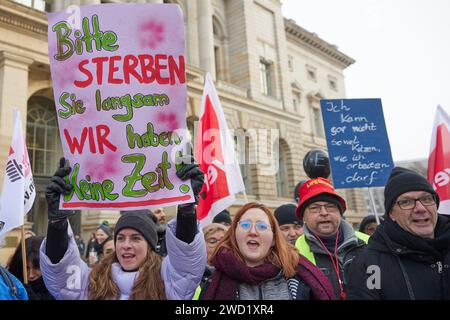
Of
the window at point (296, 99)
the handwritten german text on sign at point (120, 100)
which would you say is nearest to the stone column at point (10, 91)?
the handwritten german text on sign at point (120, 100)

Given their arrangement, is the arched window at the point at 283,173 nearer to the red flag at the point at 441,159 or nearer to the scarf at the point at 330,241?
the red flag at the point at 441,159

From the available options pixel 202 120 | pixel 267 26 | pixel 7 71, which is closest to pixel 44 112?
pixel 7 71

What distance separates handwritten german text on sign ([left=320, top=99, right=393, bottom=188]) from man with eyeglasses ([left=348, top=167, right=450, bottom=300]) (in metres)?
2.32

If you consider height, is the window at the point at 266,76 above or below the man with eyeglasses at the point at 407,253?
above

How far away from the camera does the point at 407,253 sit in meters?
2.02

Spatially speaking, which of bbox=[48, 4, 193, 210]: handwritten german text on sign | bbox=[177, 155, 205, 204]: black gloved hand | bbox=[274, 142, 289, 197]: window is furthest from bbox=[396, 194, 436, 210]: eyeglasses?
bbox=[274, 142, 289, 197]: window

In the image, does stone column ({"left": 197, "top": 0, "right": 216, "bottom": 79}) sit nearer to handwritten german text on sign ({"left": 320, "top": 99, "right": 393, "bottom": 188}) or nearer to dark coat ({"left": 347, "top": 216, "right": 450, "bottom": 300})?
handwritten german text on sign ({"left": 320, "top": 99, "right": 393, "bottom": 188})

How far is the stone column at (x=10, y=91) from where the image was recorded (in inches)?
384

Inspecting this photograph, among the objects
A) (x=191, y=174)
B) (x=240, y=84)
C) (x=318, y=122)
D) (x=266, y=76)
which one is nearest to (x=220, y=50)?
(x=240, y=84)

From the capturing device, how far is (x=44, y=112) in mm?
12352

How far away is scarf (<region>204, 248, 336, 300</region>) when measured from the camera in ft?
6.78

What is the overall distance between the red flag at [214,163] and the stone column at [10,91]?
722 cm

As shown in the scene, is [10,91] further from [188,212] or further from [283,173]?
[283,173]
